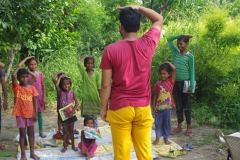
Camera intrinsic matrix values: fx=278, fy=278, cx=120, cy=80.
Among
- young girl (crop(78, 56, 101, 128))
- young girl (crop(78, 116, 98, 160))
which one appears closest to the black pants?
young girl (crop(78, 56, 101, 128))

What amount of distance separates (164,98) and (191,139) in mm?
1144

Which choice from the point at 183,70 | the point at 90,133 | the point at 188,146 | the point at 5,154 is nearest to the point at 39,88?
the point at 5,154

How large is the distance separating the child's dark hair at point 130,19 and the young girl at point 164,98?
2027mm

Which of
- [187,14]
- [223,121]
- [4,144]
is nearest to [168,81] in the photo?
[223,121]

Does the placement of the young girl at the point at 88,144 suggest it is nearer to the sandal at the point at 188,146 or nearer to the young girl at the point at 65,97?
the young girl at the point at 65,97

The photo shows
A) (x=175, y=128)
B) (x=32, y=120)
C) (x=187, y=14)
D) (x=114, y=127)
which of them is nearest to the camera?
(x=114, y=127)

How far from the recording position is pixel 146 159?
2.75m

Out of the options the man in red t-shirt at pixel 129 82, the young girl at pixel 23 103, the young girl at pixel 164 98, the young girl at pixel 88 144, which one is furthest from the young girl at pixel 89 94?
the man in red t-shirt at pixel 129 82

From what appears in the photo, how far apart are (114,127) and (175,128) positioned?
345 centimetres

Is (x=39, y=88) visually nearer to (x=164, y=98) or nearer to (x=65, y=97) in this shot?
(x=65, y=97)

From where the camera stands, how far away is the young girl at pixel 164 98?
4.51 meters

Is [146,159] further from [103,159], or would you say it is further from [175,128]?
[175,128]

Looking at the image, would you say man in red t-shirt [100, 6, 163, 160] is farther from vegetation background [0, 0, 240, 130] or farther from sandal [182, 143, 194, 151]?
vegetation background [0, 0, 240, 130]

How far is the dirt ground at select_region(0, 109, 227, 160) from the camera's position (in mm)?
4455
